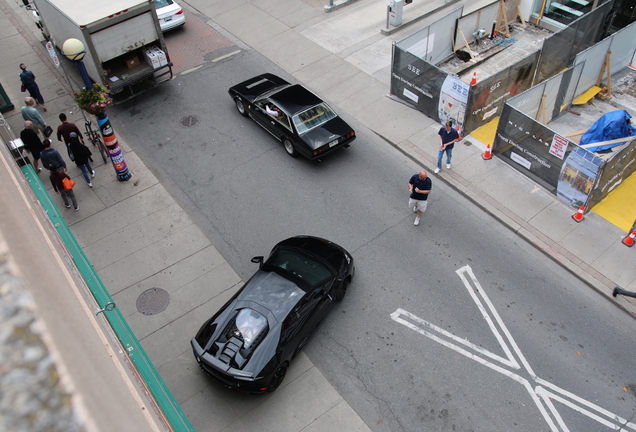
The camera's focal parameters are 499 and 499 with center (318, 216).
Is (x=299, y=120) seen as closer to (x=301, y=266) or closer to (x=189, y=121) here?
(x=189, y=121)

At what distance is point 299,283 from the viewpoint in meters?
9.01

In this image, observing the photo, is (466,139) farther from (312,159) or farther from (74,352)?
(74,352)

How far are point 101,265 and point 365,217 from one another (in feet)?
19.6

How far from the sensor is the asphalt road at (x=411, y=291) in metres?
8.53

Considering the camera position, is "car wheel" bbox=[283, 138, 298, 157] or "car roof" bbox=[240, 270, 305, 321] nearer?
"car roof" bbox=[240, 270, 305, 321]

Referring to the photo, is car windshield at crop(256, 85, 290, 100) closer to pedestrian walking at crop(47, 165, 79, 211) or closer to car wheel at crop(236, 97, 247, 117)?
car wheel at crop(236, 97, 247, 117)

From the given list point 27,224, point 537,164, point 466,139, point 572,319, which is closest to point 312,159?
point 466,139

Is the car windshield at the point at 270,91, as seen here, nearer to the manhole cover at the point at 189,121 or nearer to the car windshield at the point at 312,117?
the car windshield at the point at 312,117

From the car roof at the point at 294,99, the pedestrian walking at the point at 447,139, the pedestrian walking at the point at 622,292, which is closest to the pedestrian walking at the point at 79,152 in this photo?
the car roof at the point at 294,99

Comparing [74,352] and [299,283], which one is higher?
[74,352]

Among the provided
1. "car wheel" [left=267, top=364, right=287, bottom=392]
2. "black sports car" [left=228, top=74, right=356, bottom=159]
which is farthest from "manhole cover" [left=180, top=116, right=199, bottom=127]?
"car wheel" [left=267, top=364, right=287, bottom=392]

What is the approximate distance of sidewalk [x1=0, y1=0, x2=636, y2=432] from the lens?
28.2 feet

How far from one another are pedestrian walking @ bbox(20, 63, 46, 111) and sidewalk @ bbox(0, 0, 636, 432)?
0.44 metres

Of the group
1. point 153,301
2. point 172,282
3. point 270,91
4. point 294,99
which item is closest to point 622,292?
point 294,99
